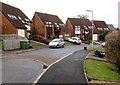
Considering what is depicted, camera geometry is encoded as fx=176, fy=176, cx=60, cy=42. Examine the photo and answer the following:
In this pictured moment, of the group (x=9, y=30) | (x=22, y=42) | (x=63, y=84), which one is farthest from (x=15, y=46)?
(x=63, y=84)

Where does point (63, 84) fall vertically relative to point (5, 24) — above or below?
below

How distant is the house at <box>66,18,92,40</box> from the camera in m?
59.0

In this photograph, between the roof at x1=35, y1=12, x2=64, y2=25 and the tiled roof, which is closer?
the roof at x1=35, y1=12, x2=64, y2=25

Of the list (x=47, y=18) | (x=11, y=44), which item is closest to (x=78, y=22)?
(x=47, y=18)

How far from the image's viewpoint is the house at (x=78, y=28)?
59.0 m

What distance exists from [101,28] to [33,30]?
102 feet

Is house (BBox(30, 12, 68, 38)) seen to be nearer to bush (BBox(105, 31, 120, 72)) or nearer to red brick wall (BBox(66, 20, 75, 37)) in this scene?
red brick wall (BBox(66, 20, 75, 37))

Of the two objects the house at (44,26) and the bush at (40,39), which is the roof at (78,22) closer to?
the house at (44,26)

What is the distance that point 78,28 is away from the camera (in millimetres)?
59656

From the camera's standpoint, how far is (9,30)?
3466cm

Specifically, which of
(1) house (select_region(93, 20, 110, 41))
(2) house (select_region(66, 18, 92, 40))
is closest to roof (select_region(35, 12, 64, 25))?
(2) house (select_region(66, 18, 92, 40))

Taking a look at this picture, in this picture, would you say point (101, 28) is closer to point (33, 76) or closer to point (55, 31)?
point (55, 31)

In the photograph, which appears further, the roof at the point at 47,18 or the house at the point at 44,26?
the roof at the point at 47,18

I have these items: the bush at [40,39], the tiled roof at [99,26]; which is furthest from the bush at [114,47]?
the tiled roof at [99,26]
